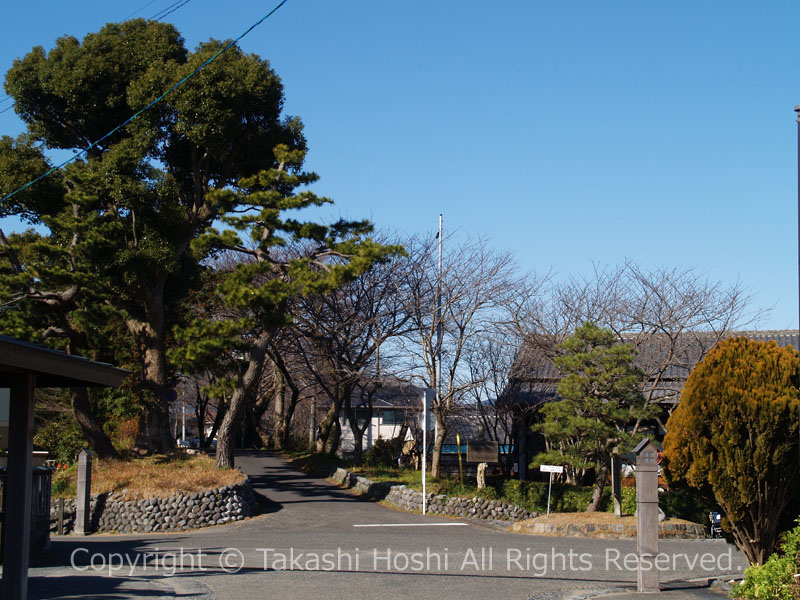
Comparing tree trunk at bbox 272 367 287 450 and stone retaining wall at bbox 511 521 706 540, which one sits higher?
tree trunk at bbox 272 367 287 450

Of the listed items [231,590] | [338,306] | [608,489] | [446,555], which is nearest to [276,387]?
[338,306]

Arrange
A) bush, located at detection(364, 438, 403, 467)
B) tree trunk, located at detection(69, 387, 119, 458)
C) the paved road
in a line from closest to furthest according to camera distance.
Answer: the paved road → tree trunk, located at detection(69, 387, 119, 458) → bush, located at detection(364, 438, 403, 467)

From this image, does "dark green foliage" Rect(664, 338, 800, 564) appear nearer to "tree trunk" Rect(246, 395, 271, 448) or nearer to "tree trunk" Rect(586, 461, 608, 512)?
"tree trunk" Rect(586, 461, 608, 512)

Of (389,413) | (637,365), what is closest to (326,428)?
(637,365)

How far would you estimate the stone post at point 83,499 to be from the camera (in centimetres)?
1703

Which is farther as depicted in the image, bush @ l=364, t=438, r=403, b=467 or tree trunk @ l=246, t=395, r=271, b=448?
tree trunk @ l=246, t=395, r=271, b=448

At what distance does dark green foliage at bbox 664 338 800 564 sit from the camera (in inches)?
364

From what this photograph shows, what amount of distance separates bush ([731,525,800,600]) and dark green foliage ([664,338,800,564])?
795 mm

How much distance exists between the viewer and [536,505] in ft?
68.8

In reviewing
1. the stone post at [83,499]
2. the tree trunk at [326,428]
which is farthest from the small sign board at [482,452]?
the stone post at [83,499]

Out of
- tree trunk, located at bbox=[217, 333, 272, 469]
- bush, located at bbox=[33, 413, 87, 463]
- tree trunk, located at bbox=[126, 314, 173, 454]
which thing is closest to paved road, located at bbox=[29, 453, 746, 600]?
tree trunk, located at bbox=[217, 333, 272, 469]

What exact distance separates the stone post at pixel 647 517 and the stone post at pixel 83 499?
1204 cm

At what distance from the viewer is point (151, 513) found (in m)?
17.8

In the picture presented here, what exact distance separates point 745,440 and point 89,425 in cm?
1749
